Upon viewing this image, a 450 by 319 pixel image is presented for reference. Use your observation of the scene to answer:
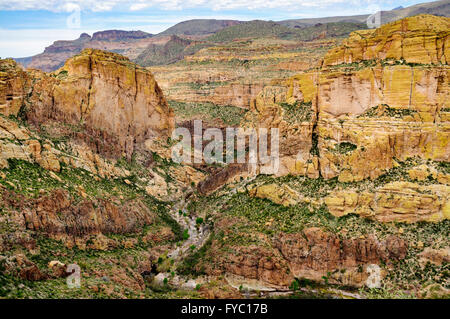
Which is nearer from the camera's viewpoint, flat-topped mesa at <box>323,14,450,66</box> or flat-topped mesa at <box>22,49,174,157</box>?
flat-topped mesa at <box>323,14,450,66</box>

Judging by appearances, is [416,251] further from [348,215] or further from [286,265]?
[286,265]

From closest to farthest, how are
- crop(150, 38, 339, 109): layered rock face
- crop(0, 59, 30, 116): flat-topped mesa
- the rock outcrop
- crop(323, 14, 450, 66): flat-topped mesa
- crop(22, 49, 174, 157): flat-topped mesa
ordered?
the rock outcrop → crop(323, 14, 450, 66): flat-topped mesa → crop(0, 59, 30, 116): flat-topped mesa → crop(22, 49, 174, 157): flat-topped mesa → crop(150, 38, 339, 109): layered rock face

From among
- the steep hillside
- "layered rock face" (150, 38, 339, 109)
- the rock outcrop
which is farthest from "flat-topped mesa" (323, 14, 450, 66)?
"layered rock face" (150, 38, 339, 109)

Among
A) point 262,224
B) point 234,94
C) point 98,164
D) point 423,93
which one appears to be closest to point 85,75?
point 98,164

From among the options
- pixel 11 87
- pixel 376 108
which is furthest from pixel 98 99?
pixel 376 108

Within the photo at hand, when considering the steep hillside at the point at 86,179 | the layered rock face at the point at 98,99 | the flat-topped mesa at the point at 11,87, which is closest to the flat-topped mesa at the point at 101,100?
the layered rock face at the point at 98,99

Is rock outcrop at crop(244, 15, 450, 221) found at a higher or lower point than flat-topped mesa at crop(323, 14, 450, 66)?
lower

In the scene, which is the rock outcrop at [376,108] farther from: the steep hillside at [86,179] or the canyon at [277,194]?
the steep hillside at [86,179]

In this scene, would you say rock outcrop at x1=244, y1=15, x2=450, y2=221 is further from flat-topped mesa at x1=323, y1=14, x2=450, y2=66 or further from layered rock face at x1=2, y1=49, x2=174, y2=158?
layered rock face at x1=2, y1=49, x2=174, y2=158
